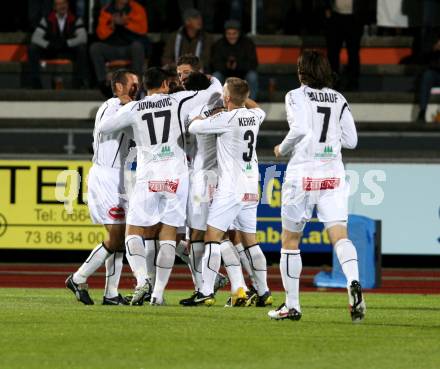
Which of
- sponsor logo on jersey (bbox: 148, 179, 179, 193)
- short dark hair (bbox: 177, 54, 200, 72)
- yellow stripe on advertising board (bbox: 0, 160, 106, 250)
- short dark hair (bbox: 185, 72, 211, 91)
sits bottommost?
yellow stripe on advertising board (bbox: 0, 160, 106, 250)

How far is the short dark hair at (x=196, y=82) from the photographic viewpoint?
1232 centimetres

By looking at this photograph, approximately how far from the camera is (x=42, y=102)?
21.3m

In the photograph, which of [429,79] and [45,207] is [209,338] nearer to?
[45,207]

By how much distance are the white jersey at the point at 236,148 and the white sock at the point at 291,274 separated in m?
1.71

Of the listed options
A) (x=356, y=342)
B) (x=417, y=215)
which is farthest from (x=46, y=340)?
(x=417, y=215)

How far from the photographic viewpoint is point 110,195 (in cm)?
1226

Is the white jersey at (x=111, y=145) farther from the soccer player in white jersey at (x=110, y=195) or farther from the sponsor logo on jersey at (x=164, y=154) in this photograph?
the sponsor logo on jersey at (x=164, y=154)

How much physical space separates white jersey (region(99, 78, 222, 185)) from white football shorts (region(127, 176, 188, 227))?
67mm

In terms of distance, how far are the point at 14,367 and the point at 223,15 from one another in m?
15.1

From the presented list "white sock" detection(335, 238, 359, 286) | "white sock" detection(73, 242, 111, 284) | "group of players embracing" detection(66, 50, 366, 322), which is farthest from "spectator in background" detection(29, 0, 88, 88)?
"white sock" detection(335, 238, 359, 286)

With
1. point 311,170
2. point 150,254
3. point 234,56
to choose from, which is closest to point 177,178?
point 150,254

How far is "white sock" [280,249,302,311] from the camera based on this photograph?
10.4 meters

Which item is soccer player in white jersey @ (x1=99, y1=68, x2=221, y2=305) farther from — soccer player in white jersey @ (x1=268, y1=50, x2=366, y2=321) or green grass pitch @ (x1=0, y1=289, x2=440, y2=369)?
soccer player in white jersey @ (x1=268, y1=50, x2=366, y2=321)

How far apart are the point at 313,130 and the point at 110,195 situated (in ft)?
8.80
